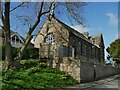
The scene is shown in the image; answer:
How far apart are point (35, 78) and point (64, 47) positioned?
997 cm

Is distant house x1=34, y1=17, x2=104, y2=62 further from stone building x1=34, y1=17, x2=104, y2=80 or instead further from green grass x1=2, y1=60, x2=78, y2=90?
Answer: green grass x1=2, y1=60, x2=78, y2=90

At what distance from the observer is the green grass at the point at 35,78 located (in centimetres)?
1644

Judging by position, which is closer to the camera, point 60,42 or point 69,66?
point 69,66

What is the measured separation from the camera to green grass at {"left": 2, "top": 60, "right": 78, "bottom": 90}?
53.9 feet

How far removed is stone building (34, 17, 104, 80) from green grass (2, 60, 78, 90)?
106 centimetres

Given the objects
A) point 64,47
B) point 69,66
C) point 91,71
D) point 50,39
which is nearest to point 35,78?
point 69,66

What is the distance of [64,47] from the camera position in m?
28.3

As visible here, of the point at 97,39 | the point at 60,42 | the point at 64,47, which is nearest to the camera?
the point at 64,47

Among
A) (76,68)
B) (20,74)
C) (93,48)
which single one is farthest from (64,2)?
(93,48)

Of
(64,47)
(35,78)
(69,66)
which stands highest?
(64,47)

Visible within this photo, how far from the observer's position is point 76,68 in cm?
2228

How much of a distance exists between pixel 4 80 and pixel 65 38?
18.2 metres

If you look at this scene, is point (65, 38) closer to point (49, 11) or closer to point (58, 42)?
point (58, 42)

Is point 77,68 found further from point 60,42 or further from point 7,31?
point 60,42
